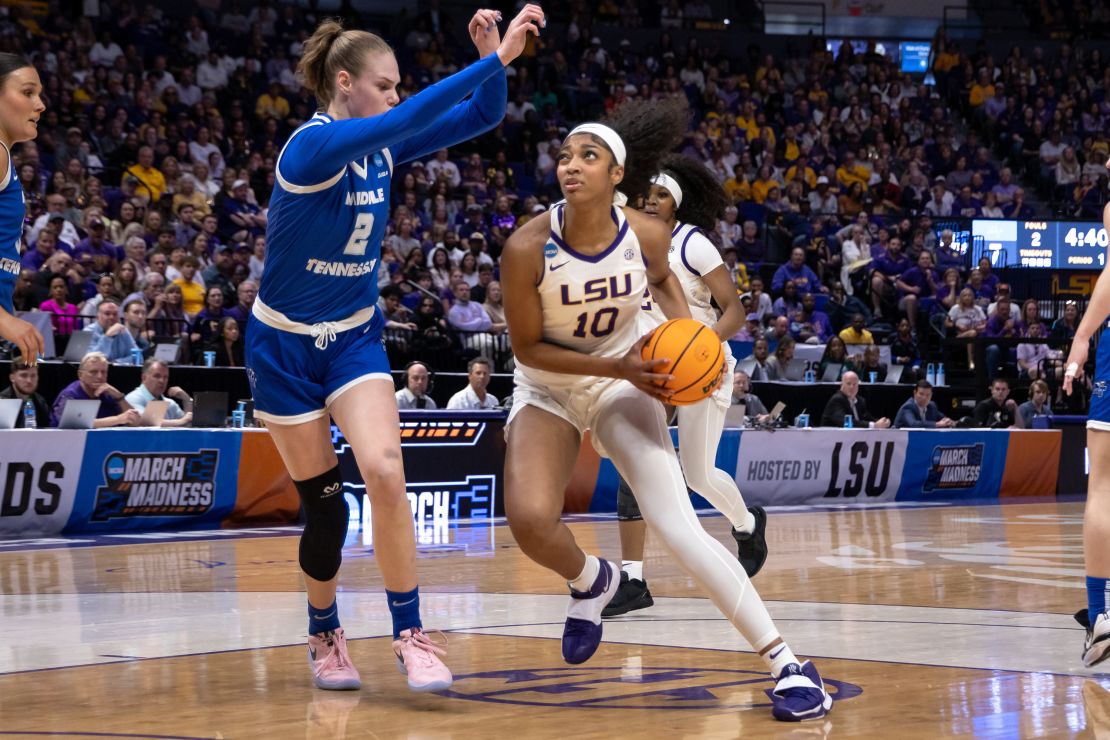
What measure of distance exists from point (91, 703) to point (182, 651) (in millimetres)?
1079

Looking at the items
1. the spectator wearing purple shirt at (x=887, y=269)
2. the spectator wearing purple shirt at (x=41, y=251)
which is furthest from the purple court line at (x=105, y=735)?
the spectator wearing purple shirt at (x=887, y=269)

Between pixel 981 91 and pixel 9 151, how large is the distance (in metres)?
25.5

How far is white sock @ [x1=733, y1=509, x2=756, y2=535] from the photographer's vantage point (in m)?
7.13

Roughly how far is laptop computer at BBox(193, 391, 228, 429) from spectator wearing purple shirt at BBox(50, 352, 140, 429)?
49cm

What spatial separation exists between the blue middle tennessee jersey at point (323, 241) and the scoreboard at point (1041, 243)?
20.2m

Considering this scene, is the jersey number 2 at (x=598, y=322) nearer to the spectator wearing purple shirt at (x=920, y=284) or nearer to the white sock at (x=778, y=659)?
the white sock at (x=778, y=659)

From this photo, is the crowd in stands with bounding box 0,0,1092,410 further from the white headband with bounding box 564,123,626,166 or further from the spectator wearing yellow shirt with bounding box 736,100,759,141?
the white headband with bounding box 564,123,626,166

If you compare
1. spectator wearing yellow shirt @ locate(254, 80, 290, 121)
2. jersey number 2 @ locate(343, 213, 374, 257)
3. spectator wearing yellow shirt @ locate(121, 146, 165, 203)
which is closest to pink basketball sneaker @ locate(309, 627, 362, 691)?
jersey number 2 @ locate(343, 213, 374, 257)

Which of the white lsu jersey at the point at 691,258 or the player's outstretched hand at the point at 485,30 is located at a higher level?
the player's outstretched hand at the point at 485,30

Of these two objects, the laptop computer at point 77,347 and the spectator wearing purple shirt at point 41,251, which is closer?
the laptop computer at point 77,347

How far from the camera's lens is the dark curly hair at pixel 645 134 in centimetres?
603

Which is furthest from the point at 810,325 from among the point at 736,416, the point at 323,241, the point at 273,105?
the point at 323,241

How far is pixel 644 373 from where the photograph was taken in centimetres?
441

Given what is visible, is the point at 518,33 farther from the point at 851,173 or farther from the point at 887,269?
the point at 851,173
